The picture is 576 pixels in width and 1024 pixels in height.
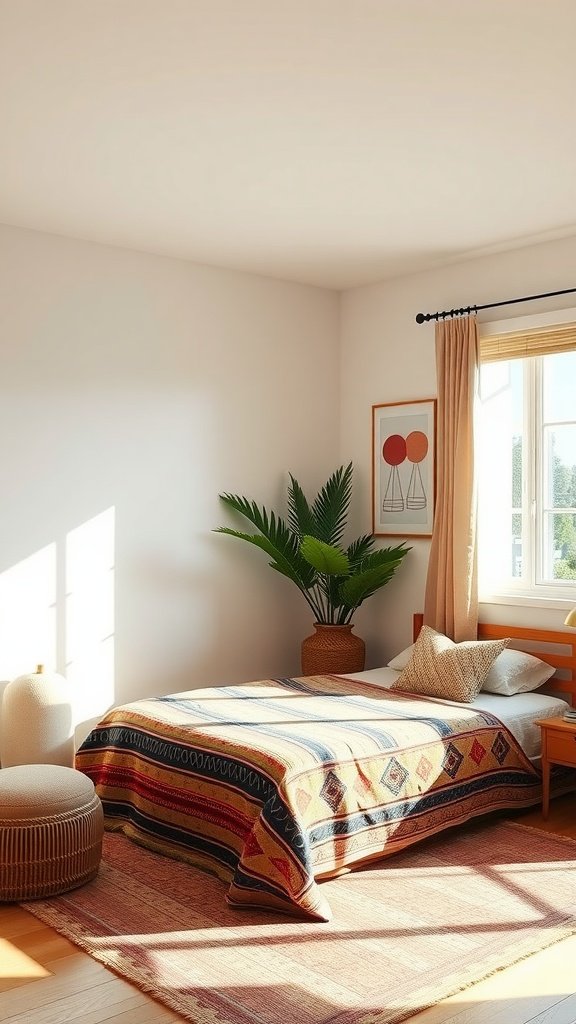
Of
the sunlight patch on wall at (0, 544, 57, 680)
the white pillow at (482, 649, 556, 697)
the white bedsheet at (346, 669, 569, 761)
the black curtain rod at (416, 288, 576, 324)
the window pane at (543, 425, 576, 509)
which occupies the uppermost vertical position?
the black curtain rod at (416, 288, 576, 324)

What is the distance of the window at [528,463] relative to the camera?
15.9 ft

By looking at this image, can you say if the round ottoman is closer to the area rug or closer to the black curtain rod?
the area rug

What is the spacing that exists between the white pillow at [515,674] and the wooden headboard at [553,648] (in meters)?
0.06

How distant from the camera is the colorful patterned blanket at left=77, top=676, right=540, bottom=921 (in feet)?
10.6

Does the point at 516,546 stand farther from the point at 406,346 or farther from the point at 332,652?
the point at 406,346

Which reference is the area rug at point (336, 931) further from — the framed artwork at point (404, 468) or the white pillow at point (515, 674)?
the framed artwork at point (404, 468)

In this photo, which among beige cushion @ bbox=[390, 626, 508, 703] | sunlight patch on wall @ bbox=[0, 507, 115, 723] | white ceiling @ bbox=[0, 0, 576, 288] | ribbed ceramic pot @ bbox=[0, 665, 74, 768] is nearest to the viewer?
white ceiling @ bbox=[0, 0, 576, 288]

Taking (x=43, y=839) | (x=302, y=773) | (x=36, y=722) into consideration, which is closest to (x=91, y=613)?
(x=36, y=722)

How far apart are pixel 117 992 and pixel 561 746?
224 cm

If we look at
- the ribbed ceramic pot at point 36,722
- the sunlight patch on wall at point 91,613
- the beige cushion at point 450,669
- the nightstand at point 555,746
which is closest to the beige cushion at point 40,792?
the ribbed ceramic pot at point 36,722

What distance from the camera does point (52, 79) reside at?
9.99 feet

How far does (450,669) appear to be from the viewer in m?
4.50

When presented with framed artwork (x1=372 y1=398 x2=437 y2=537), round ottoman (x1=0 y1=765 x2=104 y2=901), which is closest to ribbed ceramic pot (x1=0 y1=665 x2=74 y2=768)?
round ottoman (x1=0 y1=765 x2=104 y2=901)

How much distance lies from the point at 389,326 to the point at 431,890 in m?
3.38
